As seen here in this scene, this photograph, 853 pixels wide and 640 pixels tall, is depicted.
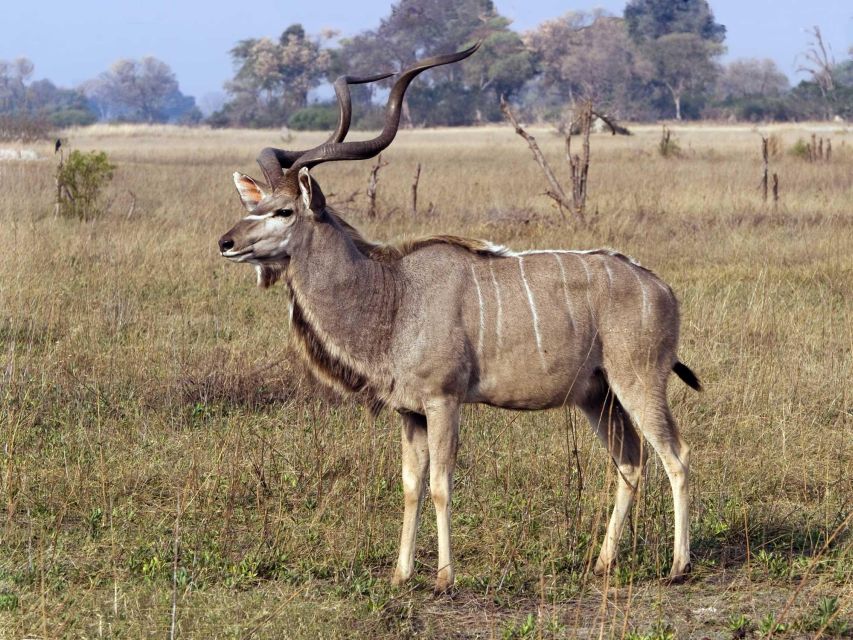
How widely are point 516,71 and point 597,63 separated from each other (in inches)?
194

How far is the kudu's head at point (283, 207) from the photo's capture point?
14.5 feet

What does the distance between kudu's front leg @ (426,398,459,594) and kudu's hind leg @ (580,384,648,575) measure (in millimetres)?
656

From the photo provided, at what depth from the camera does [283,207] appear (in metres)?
4.47

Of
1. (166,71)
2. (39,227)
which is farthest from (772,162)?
(166,71)

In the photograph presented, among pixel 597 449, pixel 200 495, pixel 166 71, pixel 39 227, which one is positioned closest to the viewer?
pixel 200 495

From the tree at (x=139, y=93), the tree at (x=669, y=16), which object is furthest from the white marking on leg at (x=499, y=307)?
the tree at (x=139, y=93)

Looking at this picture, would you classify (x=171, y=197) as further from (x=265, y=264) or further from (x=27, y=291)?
(x=265, y=264)

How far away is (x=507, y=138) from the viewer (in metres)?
37.0

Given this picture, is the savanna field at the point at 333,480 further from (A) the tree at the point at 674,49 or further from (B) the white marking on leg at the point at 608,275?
(A) the tree at the point at 674,49

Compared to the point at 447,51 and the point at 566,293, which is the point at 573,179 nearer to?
the point at 566,293

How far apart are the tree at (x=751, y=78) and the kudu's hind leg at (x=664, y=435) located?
82.8 meters

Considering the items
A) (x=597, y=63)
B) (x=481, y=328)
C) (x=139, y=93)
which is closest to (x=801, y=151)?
(x=481, y=328)

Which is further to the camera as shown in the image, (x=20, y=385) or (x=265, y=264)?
(x=20, y=385)

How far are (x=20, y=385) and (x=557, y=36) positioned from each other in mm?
59330
